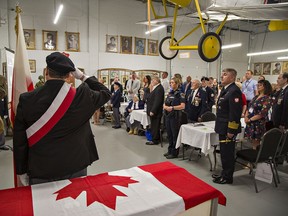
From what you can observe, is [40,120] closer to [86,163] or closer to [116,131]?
[86,163]

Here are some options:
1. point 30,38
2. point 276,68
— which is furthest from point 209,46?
point 276,68

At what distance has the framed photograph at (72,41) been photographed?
416 inches

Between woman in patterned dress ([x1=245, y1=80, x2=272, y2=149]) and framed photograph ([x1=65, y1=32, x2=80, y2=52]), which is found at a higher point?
framed photograph ([x1=65, y1=32, x2=80, y2=52])

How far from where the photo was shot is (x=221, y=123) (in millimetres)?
3320

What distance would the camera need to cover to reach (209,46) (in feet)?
14.7

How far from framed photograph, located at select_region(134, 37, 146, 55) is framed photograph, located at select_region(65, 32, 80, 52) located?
3.06 m

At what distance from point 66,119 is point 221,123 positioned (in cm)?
249

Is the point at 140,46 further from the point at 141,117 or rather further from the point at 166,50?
the point at 141,117

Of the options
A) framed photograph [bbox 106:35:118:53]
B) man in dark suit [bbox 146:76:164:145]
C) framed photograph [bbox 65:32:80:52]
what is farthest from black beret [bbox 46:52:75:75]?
framed photograph [bbox 106:35:118:53]

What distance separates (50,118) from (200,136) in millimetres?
2844

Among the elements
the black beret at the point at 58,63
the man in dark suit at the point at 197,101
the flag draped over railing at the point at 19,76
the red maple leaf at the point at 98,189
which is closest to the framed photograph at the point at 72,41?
the man in dark suit at the point at 197,101

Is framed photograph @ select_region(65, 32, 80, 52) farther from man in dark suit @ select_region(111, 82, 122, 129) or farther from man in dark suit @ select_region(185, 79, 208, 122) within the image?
man in dark suit @ select_region(185, 79, 208, 122)

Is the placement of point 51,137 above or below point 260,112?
above

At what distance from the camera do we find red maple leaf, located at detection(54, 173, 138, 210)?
1.30 meters
